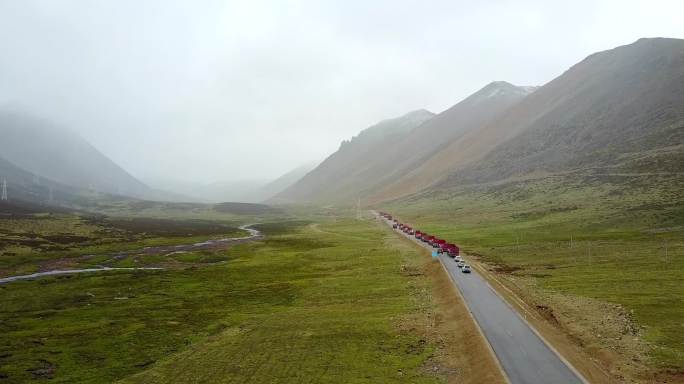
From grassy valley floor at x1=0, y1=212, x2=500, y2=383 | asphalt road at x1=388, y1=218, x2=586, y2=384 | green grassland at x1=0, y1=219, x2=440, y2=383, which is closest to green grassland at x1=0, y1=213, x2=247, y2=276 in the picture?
grassy valley floor at x1=0, y1=212, x2=500, y2=383

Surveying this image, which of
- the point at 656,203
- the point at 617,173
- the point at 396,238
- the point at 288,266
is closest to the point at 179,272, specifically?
the point at 288,266

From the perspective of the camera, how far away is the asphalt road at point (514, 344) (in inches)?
1162

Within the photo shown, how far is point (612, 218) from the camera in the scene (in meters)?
110

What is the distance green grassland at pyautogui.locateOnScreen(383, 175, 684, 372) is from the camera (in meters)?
46.0

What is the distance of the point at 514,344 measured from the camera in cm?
3512

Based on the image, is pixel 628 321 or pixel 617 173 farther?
pixel 617 173

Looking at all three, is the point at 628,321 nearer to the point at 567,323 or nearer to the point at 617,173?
the point at 567,323

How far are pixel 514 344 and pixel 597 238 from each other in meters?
67.3

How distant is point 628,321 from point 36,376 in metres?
49.6

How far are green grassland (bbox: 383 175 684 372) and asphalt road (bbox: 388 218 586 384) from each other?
25.3ft

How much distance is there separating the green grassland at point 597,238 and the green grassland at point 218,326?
18.3 meters

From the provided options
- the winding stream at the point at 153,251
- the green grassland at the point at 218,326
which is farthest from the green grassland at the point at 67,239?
the green grassland at the point at 218,326

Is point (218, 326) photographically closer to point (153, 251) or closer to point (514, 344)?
point (514, 344)

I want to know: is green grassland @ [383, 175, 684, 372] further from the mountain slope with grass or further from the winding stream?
the winding stream
